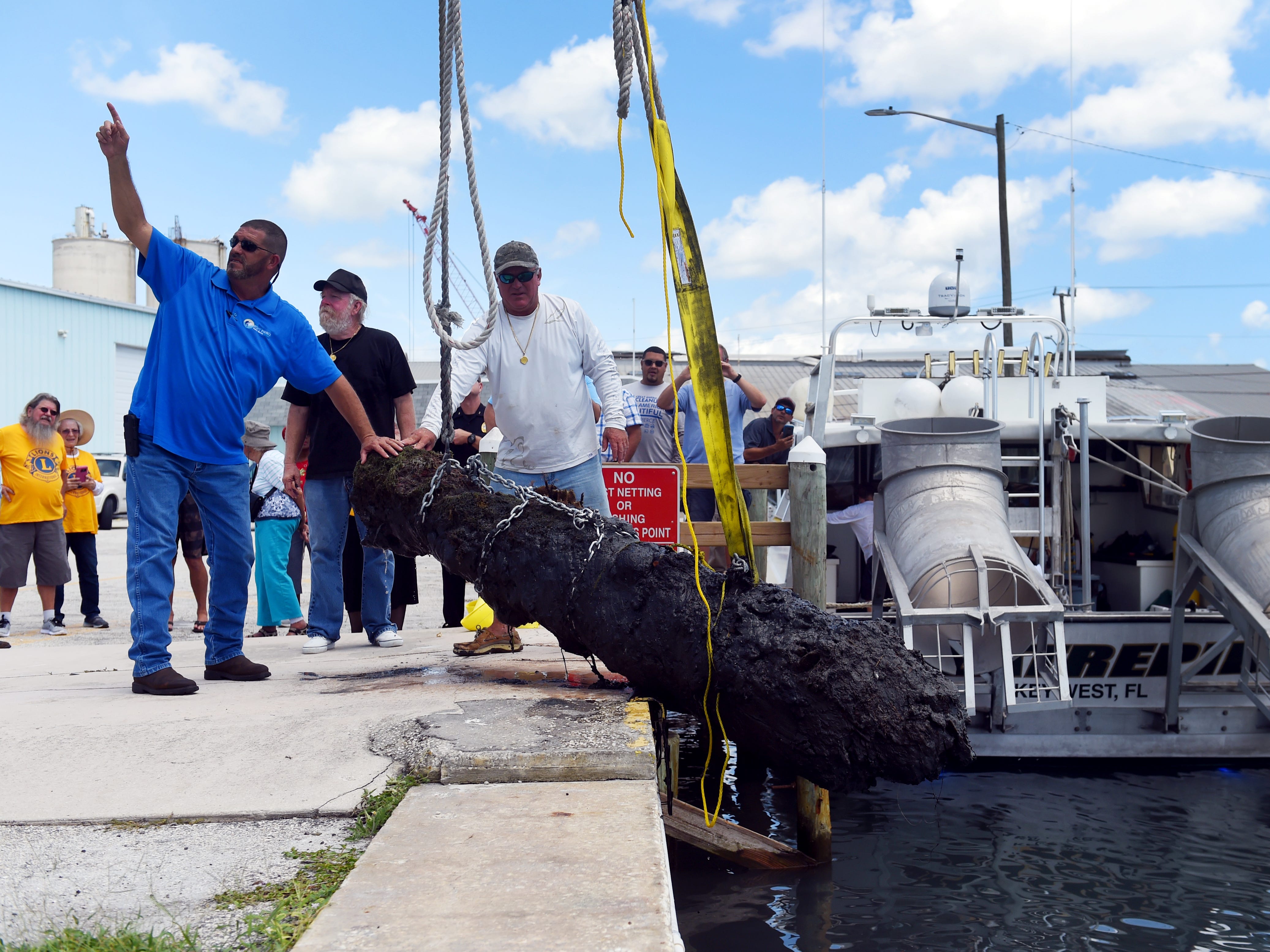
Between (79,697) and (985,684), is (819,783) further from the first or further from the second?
(79,697)

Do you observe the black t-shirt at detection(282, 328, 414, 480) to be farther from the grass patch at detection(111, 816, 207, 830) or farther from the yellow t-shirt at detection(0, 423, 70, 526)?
the yellow t-shirt at detection(0, 423, 70, 526)

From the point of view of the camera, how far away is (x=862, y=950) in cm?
377

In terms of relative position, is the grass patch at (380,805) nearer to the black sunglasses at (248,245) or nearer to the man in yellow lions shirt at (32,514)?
the black sunglasses at (248,245)

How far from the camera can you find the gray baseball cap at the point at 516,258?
5.07 metres

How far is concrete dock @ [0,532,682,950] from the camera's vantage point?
218cm

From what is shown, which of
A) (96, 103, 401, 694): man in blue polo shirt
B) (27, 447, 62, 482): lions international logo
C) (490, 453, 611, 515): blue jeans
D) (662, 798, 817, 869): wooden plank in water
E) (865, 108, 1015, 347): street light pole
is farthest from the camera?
(865, 108, 1015, 347): street light pole

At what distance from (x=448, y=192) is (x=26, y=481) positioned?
6324mm

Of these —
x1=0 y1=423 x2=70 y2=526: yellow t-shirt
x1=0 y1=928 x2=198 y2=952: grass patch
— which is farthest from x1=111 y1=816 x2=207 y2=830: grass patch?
x1=0 y1=423 x2=70 y2=526: yellow t-shirt

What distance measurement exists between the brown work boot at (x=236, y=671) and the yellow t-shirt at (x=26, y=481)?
179 inches

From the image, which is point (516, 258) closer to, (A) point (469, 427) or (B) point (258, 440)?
(A) point (469, 427)

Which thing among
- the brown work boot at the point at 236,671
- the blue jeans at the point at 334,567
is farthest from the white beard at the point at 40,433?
the brown work boot at the point at 236,671

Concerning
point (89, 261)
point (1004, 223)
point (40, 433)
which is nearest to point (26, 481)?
point (40, 433)

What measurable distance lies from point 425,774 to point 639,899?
114cm

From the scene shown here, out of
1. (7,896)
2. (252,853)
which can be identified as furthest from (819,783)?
(7,896)
